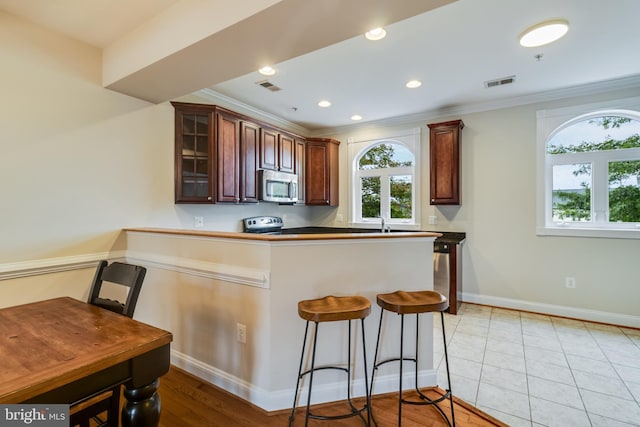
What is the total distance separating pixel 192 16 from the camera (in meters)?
1.87

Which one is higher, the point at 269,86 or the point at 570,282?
the point at 269,86

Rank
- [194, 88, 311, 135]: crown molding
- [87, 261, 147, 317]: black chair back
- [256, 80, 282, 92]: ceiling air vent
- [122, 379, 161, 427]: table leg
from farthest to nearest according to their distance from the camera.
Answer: [194, 88, 311, 135]: crown molding, [256, 80, 282, 92]: ceiling air vent, [87, 261, 147, 317]: black chair back, [122, 379, 161, 427]: table leg

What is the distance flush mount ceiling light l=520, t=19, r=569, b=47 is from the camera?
219 cm

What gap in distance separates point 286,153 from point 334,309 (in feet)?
10.2

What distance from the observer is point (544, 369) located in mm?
2332

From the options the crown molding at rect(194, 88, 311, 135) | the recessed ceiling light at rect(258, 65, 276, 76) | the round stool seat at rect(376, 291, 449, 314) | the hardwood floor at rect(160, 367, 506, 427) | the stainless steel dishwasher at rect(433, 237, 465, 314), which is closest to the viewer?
the round stool seat at rect(376, 291, 449, 314)

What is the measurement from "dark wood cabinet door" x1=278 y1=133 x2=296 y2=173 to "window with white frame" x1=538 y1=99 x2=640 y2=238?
3.27 metres

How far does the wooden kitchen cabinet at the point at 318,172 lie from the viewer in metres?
4.77

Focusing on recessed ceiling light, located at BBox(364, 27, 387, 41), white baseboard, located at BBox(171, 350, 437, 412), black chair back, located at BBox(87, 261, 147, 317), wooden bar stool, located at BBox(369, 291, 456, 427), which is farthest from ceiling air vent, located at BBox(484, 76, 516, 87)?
black chair back, located at BBox(87, 261, 147, 317)

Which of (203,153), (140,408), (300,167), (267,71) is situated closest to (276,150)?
(300,167)

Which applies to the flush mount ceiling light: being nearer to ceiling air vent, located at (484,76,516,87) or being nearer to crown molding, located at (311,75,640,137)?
Answer: ceiling air vent, located at (484,76,516,87)

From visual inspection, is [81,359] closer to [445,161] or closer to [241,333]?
[241,333]

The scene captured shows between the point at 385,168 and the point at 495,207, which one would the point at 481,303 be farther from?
the point at 385,168

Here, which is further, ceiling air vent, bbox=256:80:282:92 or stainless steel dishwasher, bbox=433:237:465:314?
stainless steel dishwasher, bbox=433:237:465:314
